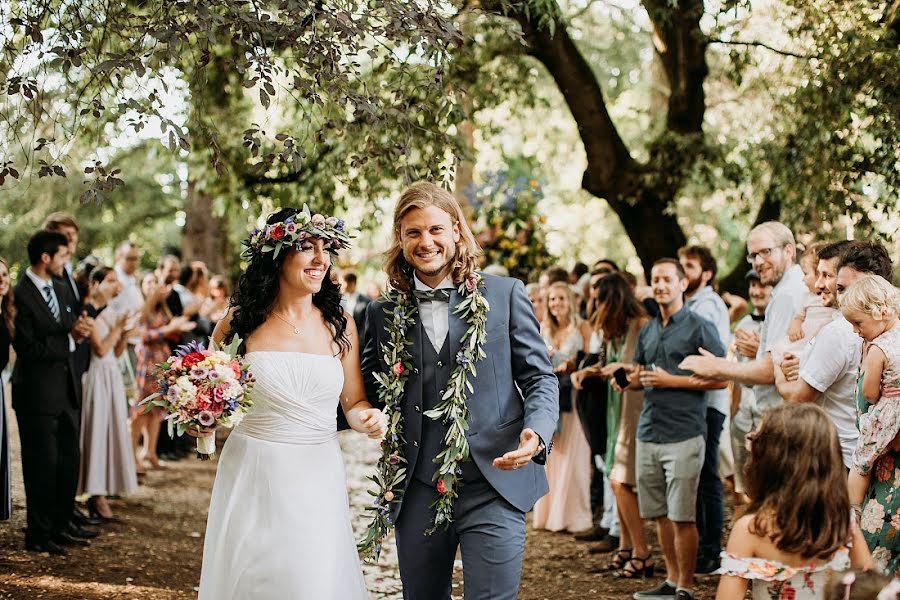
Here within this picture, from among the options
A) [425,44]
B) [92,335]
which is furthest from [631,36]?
[425,44]

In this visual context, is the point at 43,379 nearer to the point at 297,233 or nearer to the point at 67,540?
the point at 67,540

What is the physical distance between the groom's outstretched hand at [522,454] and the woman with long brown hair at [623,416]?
321 cm

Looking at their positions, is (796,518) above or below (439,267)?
below

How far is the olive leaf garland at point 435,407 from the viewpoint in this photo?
381 cm

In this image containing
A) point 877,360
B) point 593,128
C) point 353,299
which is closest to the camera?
point 877,360

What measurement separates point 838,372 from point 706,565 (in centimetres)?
249

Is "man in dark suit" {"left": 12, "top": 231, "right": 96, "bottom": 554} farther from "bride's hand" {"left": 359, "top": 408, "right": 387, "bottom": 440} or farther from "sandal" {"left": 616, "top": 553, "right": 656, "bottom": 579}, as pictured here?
"sandal" {"left": 616, "top": 553, "right": 656, "bottom": 579}

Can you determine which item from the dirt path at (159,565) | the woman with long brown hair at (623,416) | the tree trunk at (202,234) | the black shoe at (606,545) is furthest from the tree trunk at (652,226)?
the tree trunk at (202,234)

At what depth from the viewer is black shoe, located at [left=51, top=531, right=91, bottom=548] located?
7.38 metres

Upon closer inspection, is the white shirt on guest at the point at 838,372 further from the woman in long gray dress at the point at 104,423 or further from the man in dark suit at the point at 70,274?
the woman in long gray dress at the point at 104,423

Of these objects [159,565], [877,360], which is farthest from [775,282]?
[159,565]

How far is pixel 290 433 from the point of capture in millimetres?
4188

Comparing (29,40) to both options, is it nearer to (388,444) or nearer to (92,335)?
(388,444)

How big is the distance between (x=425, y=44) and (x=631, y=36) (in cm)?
1677
